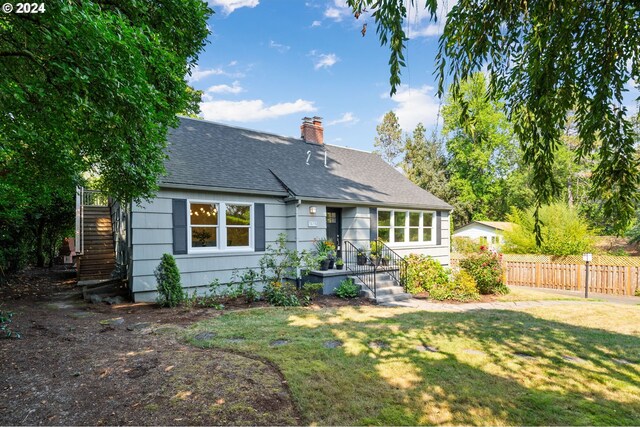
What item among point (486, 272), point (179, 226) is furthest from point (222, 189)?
point (486, 272)

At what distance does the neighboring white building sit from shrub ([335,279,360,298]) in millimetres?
18236

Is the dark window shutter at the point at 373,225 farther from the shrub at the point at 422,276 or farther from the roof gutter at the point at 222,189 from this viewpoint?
the roof gutter at the point at 222,189

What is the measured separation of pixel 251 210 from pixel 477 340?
6857mm

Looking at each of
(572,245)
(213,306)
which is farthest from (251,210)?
(572,245)

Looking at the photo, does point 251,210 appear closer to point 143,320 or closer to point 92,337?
point 143,320

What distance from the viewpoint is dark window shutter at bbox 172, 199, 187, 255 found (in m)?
8.70

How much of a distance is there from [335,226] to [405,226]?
10.9ft

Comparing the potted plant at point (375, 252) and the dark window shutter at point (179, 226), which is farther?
the potted plant at point (375, 252)

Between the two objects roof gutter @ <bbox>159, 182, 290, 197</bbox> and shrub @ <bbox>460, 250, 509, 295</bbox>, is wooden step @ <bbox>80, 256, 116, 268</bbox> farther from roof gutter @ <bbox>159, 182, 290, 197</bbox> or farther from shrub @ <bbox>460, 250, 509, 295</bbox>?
shrub @ <bbox>460, 250, 509, 295</bbox>

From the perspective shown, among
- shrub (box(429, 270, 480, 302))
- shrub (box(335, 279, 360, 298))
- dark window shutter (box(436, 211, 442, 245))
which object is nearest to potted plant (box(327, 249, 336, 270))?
shrub (box(335, 279, 360, 298))

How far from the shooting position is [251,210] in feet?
33.0

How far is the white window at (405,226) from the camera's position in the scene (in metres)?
13.1

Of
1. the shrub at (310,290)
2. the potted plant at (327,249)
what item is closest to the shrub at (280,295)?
the shrub at (310,290)

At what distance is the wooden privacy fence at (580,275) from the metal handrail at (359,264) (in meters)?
4.35
